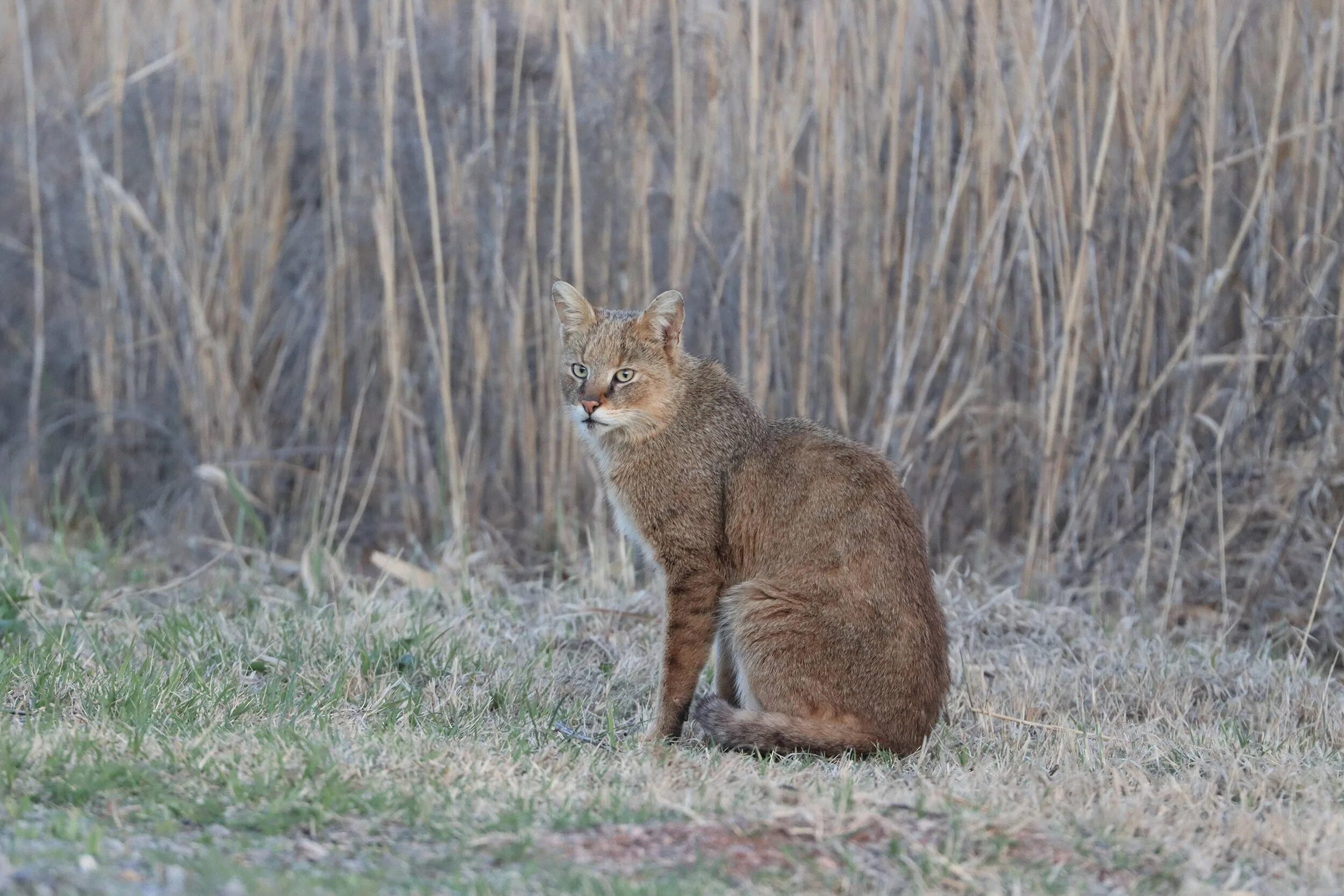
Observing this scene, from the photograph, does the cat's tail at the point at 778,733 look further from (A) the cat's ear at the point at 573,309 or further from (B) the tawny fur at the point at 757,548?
(A) the cat's ear at the point at 573,309

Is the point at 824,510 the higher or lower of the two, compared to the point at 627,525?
higher

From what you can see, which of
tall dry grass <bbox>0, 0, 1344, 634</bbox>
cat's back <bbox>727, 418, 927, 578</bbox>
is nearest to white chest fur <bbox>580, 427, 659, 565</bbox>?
cat's back <bbox>727, 418, 927, 578</bbox>

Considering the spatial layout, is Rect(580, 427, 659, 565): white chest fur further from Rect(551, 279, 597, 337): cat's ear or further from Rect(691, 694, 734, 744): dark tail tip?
Rect(691, 694, 734, 744): dark tail tip

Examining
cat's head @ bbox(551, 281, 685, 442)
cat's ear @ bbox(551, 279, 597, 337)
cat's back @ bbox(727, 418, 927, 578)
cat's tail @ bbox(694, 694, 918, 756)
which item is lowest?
cat's tail @ bbox(694, 694, 918, 756)

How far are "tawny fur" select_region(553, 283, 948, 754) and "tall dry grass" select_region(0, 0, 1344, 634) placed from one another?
137 cm

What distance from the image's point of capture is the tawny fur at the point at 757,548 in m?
3.74

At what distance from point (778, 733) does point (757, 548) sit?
534mm

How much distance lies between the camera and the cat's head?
13.4ft

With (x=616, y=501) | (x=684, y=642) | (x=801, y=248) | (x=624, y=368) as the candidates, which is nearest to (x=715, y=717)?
(x=684, y=642)

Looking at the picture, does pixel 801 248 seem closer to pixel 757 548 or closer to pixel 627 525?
pixel 627 525

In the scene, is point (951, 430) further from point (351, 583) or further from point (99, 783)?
point (99, 783)

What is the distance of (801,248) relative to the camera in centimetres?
571

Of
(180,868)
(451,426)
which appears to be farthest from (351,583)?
(180,868)

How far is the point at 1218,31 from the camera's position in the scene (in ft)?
18.4
